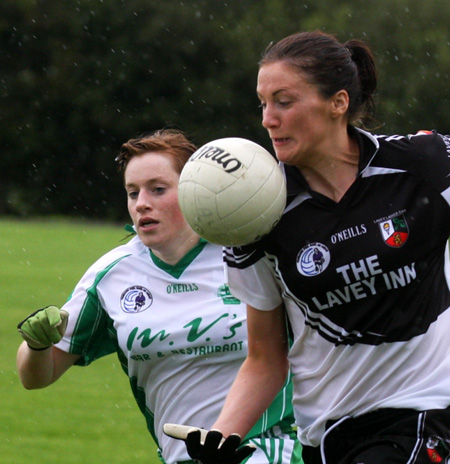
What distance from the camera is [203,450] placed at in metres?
3.44

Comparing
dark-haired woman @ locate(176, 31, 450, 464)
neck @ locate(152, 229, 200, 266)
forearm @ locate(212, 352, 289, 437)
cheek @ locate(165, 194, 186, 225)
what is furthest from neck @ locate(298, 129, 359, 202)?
neck @ locate(152, 229, 200, 266)

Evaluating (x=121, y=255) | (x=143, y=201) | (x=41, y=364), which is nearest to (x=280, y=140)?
(x=143, y=201)

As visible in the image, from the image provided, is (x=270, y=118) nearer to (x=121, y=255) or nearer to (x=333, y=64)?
(x=333, y=64)

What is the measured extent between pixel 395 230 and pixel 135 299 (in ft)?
5.01

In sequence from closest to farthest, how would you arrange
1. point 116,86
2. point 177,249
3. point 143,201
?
1. point 143,201
2. point 177,249
3. point 116,86

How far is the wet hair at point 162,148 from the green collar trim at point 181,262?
1.18ft

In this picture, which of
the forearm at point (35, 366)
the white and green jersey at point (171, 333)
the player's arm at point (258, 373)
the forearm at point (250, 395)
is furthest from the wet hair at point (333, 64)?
the forearm at point (35, 366)

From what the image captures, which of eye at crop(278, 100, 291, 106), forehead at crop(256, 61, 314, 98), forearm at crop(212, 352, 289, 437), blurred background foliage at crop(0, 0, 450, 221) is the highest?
blurred background foliage at crop(0, 0, 450, 221)

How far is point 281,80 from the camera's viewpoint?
134 inches

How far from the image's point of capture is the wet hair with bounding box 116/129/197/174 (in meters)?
4.66

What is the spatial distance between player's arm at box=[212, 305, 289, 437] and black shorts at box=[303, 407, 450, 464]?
11.8 inches

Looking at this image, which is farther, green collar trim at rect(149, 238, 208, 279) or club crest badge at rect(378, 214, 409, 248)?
green collar trim at rect(149, 238, 208, 279)

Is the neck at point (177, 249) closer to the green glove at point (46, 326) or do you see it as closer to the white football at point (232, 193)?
the green glove at point (46, 326)

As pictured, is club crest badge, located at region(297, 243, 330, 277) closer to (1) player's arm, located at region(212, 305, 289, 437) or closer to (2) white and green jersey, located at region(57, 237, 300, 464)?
(1) player's arm, located at region(212, 305, 289, 437)
